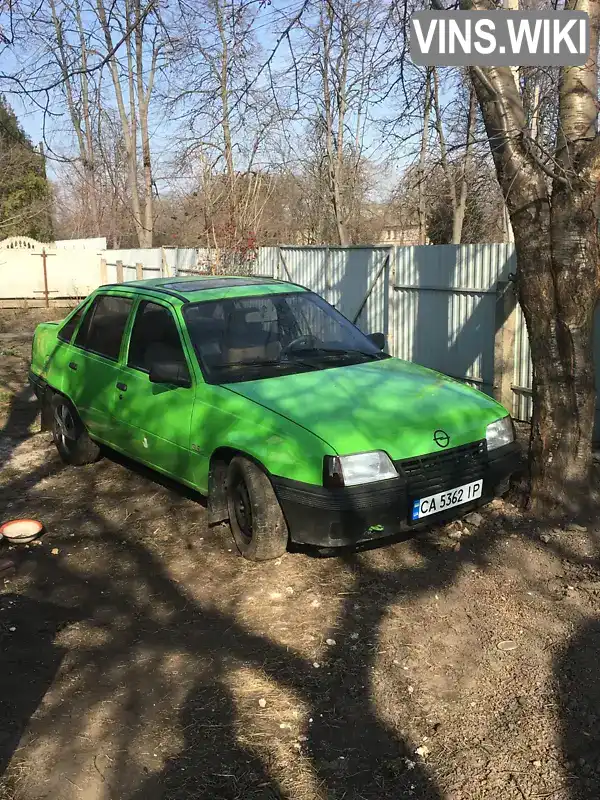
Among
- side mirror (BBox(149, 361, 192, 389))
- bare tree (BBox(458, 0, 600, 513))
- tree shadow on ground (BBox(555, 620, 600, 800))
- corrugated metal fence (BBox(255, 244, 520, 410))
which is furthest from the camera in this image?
corrugated metal fence (BBox(255, 244, 520, 410))

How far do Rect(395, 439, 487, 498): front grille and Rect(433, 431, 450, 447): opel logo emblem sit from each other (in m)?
0.05

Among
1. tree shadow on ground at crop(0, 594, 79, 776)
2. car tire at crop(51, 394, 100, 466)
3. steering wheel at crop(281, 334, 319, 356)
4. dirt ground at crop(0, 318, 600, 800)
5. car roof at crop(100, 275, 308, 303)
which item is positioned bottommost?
tree shadow on ground at crop(0, 594, 79, 776)

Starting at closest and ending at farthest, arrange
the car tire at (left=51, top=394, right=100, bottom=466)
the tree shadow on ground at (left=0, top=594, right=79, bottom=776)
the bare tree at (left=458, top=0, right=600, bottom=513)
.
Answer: the tree shadow on ground at (left=0, top=594, right=79, bottom=776)
the bare tree at (left=458, top=0, right=600, bottom=513)
the car tire at (left=51, top=394, right=100, bottom=466)

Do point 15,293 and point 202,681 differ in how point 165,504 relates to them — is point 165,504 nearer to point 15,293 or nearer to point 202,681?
point 202,681

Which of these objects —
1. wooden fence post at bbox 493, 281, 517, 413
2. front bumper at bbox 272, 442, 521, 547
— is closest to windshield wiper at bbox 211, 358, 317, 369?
front bumper at bbox 272, 442, 521, 547

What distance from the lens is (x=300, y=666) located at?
3521mm

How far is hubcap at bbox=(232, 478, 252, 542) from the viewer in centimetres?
457

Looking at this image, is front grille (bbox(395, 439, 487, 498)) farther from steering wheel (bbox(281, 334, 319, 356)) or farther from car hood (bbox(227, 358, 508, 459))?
steering wheel (bbox(281, 334, 319, 356))

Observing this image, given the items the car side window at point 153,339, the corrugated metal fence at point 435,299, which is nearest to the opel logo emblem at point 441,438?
the car side window at point 153,339

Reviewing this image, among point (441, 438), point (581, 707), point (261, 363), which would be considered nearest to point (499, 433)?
point (441, 438)

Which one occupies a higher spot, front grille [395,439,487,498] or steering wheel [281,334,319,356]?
steering wheel [281,334,319,356]

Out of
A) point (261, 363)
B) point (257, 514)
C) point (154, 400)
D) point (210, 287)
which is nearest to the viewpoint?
point (257, 514)

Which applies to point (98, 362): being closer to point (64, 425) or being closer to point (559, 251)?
point (64, 425)

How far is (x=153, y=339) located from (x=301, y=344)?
1.11 m
